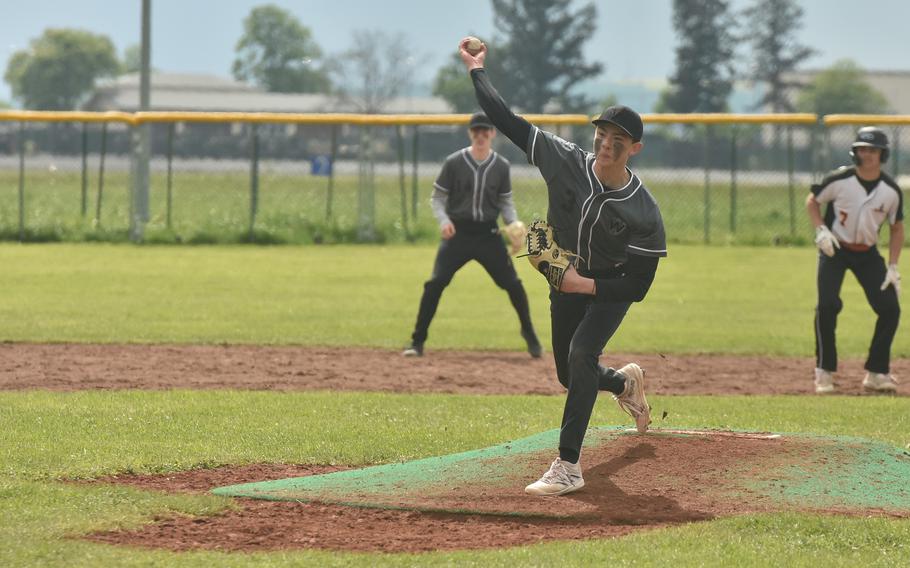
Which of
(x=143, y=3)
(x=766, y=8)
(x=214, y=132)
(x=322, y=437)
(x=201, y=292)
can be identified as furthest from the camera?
(x=766, y=8)

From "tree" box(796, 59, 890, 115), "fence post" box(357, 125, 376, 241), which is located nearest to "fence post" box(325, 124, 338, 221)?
"fence post" box(357, 125, 376, 241)

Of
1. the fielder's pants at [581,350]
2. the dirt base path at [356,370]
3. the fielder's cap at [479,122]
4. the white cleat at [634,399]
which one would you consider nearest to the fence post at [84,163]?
the dirt base path at [356,370]

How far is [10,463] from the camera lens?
25.6 ft

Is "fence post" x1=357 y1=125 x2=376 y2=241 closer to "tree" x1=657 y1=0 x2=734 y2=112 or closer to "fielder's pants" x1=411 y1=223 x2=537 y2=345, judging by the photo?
"fielder's pants" x1=411 y1=223 x2=537 y2=345

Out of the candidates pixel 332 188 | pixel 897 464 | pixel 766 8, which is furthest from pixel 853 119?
pixel 766 8

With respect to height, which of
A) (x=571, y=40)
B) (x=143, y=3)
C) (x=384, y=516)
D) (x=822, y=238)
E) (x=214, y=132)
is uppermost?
(x=571, y=40)

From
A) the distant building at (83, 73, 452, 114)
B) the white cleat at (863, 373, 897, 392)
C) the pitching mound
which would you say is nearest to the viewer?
the pitching mound

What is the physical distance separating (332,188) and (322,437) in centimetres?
1798

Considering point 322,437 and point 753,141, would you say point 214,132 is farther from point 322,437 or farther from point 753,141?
point 322,437

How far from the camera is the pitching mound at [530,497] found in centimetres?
645

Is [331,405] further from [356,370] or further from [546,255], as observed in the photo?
[546,255]

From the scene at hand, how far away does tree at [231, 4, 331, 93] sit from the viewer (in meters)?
103

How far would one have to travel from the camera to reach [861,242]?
11.3 meters

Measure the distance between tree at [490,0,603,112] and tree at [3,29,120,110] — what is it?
37.8m
